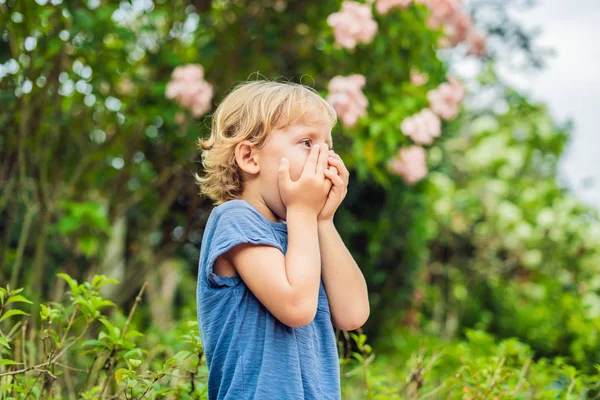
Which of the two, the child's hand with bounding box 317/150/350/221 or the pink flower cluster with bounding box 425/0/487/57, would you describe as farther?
the pink flower cluster with bounding box 425/0/487/57

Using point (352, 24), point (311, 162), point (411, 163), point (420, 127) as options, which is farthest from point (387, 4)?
point (311, 162)

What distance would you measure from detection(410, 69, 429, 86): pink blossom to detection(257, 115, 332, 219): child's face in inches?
108

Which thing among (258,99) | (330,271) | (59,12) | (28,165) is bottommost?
(330,271)

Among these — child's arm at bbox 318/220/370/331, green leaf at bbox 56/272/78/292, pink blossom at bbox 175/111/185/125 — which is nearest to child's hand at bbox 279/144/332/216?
child's arm at bbox 318/220/370/331

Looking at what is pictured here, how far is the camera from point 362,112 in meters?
3.74

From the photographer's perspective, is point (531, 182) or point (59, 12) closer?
point (59, 12)

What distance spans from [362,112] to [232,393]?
2.57m

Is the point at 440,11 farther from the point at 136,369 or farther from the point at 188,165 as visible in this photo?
the point at 136,369

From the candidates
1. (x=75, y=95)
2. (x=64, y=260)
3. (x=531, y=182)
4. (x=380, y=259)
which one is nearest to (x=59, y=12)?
(x=75, y=95)

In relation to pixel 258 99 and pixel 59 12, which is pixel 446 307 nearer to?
pixel 59 12

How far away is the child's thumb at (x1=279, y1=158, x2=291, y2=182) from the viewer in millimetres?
1516

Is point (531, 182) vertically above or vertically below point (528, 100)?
below

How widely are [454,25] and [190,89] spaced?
73.3 inches

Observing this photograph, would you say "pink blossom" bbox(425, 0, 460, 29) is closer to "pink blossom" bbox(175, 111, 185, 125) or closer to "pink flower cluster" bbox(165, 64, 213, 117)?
"pink flower cluster" bbox(165, 64, 213, 117)
